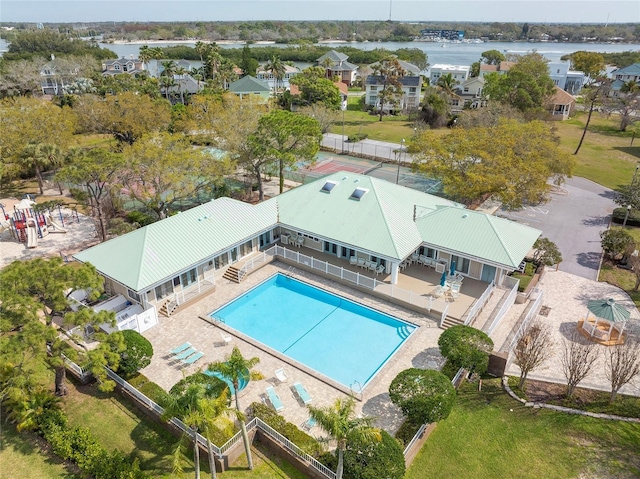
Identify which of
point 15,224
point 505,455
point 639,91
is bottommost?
point 505,455

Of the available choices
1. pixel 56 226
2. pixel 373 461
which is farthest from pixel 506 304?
pixel 56 226

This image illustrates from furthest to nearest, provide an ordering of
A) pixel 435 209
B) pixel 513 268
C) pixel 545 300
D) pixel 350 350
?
1. pixel 435 209
2. pixel 545 300
3. pixel 513 268
4. pixel 350 350

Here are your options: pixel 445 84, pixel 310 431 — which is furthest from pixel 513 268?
pixel 445 84

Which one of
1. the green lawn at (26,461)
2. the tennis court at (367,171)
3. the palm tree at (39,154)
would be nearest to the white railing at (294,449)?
the green lawn at (26,461)

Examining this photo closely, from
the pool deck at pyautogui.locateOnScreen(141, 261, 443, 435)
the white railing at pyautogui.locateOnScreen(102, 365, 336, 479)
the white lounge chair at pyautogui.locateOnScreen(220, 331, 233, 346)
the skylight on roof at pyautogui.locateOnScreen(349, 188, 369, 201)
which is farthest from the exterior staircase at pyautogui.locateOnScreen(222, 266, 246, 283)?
the white railing at pyautogui.locateOnScreen(102, 365, 336, 479)

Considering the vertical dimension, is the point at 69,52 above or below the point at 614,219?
above

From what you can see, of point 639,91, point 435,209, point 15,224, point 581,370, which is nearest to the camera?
point 581,370

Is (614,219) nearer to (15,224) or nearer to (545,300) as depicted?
(545,300)
